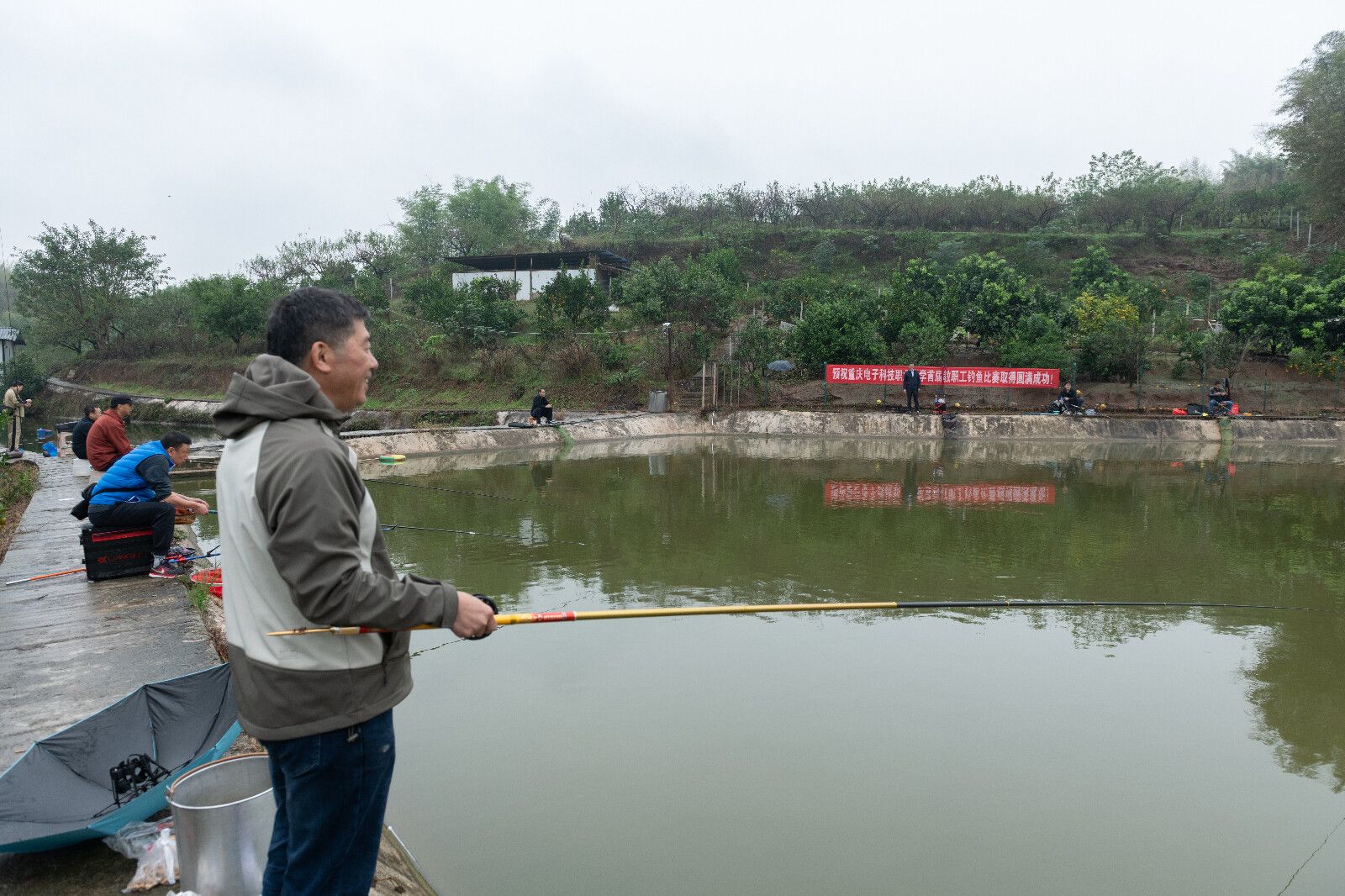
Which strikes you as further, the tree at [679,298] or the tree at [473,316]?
the tree at [473,316]

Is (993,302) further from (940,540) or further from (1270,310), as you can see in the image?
(940,540)

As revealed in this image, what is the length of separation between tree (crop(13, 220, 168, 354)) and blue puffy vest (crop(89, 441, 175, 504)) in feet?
117

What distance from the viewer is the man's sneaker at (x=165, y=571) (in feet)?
19.4

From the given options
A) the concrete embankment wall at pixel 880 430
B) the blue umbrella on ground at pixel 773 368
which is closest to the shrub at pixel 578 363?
the concrete embankment wall at pixel 880 430

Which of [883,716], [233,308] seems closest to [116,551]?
[883,716]

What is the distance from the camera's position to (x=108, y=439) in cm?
681

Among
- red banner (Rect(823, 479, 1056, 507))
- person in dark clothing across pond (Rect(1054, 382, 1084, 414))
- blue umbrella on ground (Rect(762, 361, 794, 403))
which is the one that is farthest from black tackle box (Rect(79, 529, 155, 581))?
person in dark clothing across pond (Rect(1054, 382, 1084, 414))

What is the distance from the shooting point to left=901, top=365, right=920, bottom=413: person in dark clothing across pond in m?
20.9

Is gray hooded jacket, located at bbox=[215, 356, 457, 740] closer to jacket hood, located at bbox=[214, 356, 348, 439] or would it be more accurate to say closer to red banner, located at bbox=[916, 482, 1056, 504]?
jacket hood, located at bbox=[214, 356, 348, 439]

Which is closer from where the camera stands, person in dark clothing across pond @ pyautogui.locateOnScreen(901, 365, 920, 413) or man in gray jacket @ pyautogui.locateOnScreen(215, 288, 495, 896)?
man in gray jacket @ pyautogui.locateOnScreen(215, 288, 495, 896)

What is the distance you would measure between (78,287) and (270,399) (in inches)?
1647

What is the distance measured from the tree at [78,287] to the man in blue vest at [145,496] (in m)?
35.7

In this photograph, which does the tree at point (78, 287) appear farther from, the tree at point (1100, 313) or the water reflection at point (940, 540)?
the tree at point (1100, 313)

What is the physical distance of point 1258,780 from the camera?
368cm
